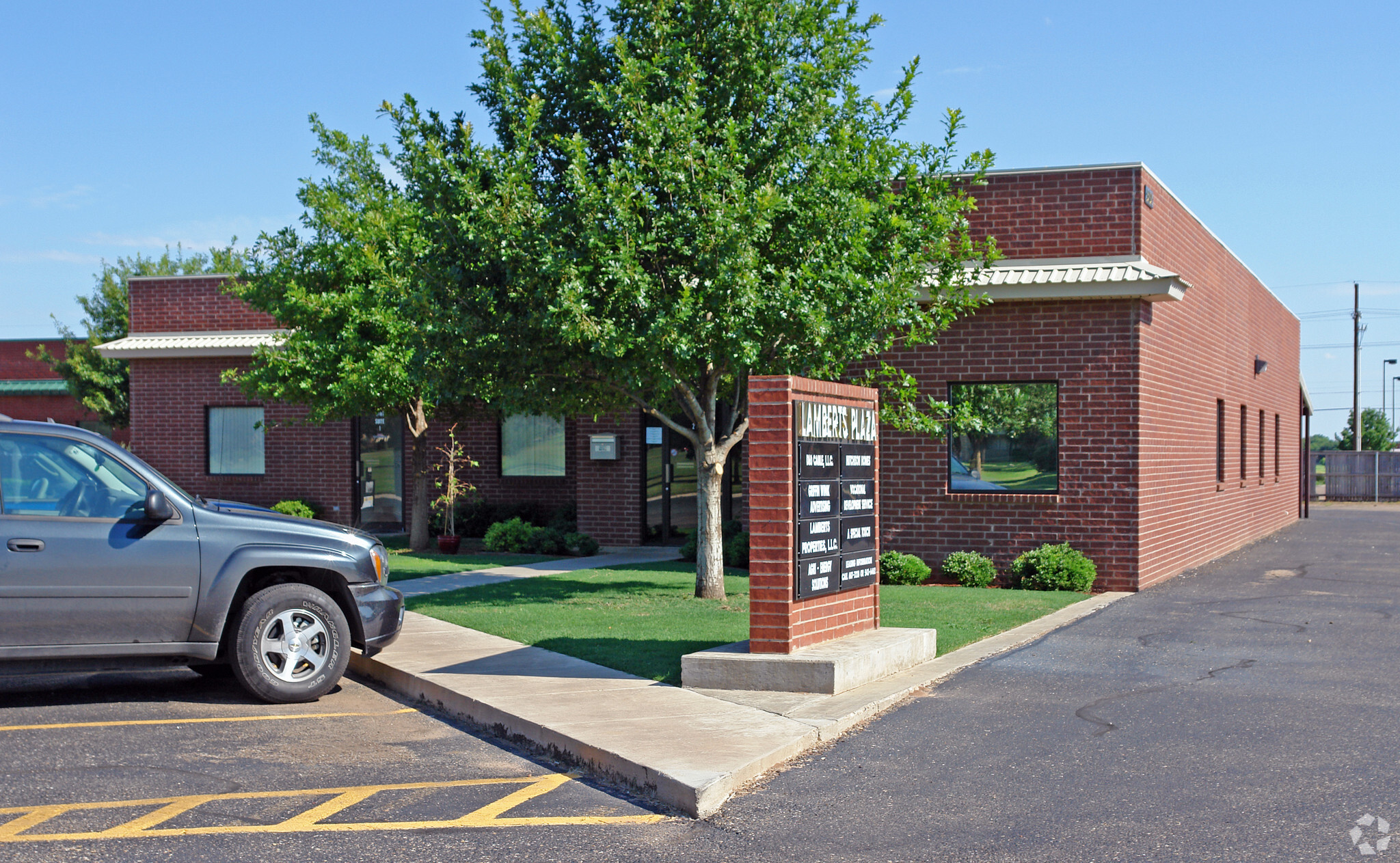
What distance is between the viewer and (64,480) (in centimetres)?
800

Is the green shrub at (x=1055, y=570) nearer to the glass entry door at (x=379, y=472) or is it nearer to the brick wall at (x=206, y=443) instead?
the glass entry door at (x=379, y=472)

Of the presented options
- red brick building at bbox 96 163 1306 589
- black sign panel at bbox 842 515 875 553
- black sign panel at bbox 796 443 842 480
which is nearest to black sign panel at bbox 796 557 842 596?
black sign panel at bbox 842 515 875 553

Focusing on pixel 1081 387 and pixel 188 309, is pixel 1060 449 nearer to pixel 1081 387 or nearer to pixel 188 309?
pixel 1081 387

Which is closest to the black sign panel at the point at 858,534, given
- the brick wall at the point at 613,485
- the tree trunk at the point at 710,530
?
the tree trunk at the point at 710,530

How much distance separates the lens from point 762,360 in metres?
12.5

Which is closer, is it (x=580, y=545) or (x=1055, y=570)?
(x=1055, y=570)

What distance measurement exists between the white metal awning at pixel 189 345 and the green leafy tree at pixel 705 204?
40.3ft

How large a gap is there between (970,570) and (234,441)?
15600 mm

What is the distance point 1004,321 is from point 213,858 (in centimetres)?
1249

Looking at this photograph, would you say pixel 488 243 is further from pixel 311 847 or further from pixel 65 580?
pixel 311 847

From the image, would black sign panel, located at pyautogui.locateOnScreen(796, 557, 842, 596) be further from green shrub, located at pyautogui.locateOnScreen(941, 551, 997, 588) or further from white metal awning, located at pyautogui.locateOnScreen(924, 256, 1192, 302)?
white metal awning, located at pyautogui.locateOnScreen(924, 256, 1192, 302)

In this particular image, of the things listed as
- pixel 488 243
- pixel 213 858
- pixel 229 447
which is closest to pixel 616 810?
pixel 213 858

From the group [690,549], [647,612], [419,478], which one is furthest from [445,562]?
[647,612]

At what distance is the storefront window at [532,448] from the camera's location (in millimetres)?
22172
